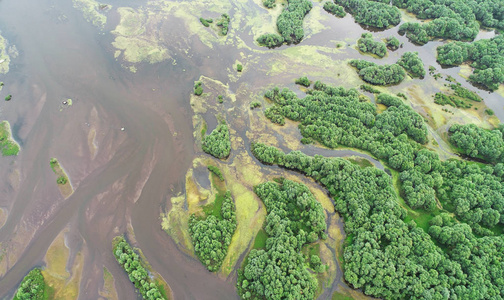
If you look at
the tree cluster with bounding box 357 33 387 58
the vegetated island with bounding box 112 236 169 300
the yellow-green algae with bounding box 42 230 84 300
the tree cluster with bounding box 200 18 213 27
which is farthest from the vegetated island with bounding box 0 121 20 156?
the tree cluster with bounding box 357 33 387 58

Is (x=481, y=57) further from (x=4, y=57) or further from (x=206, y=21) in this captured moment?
(x=4, y=57)

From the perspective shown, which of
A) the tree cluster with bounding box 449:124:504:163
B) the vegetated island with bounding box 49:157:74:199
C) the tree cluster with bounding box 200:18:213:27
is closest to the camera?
the vegetated island with bounding box 49:157:74:199

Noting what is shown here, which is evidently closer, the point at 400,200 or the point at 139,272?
the point at 139,272

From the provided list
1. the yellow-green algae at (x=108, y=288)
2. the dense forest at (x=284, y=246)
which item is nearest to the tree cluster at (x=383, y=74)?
the dense forest at (x=284, y=246)

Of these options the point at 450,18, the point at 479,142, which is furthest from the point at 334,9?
the point at 479,142

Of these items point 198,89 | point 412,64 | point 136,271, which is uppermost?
point 412,64

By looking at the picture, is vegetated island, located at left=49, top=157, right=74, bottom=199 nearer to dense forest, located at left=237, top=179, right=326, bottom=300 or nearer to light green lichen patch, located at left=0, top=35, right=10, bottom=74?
dense forest, located at left=237, top=179, right=326, bottom=300

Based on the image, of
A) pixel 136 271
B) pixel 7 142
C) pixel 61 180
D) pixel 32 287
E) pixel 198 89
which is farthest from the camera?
pixel 198 89
